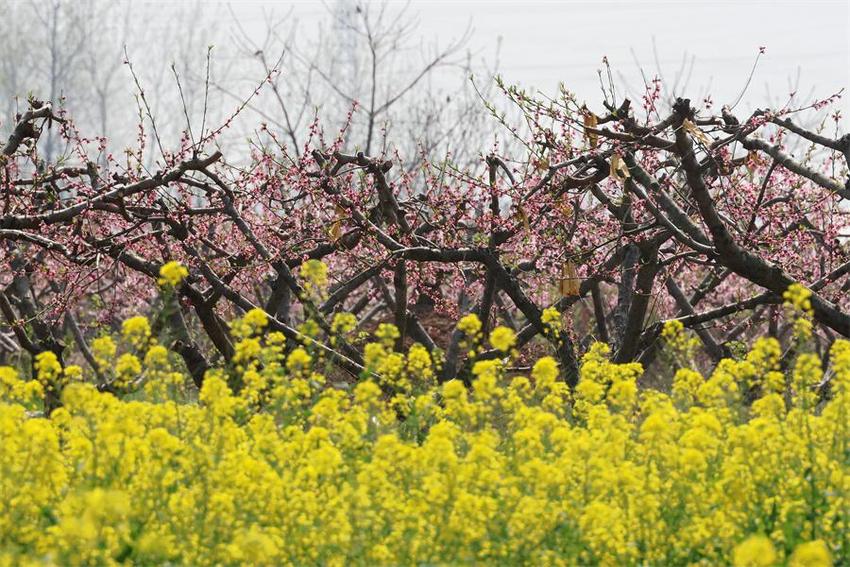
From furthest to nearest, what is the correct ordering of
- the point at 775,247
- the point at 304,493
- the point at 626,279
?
the point at 626,279, the point at 775,247, the point at 304,493

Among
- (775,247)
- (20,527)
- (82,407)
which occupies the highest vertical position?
(775,247)

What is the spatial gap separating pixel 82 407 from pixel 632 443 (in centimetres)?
248

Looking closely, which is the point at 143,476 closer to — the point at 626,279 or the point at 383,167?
the point at 383,167

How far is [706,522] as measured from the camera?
4.68 m

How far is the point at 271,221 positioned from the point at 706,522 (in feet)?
20.3

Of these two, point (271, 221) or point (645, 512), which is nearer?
point (645, 512)

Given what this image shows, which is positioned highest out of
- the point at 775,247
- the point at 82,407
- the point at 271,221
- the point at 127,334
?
the point at 271,221

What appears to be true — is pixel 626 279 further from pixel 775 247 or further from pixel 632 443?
pixel 632 443

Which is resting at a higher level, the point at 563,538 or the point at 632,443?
the point at 632,443

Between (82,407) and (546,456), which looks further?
(546,456)

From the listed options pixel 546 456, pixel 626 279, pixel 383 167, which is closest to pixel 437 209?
pixel 383 167

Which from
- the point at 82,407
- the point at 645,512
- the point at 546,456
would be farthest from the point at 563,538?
the point at 82,407

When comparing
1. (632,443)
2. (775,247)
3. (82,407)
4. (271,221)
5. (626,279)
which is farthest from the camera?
(271,221)

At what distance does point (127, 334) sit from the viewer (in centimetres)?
550
